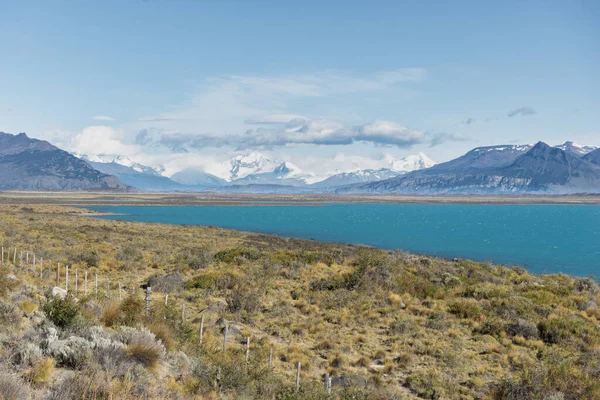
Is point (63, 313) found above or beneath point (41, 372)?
above

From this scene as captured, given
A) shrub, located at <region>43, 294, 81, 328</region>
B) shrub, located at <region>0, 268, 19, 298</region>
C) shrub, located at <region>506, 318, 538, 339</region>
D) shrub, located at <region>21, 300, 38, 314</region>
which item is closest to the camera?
shrub, located at <region>43, 294, 81, 328</region>

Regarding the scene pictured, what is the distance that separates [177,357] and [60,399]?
3926 millimetres

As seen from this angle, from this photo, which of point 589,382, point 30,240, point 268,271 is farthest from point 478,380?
point 30,240

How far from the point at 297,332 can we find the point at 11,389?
13014mm

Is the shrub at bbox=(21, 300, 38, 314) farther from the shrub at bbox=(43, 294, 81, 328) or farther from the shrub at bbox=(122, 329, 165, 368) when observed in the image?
the shrub at bbox=(122, 329, 165, 368)

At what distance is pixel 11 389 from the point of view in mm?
5703

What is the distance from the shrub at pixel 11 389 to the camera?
562 cm

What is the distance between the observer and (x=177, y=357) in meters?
9.71

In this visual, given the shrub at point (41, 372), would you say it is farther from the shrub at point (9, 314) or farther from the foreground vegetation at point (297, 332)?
the shrub at point (9, 314)

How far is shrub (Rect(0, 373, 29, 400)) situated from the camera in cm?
562

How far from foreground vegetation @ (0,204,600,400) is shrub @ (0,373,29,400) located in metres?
0.02

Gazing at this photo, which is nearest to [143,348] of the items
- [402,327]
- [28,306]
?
[28,306]

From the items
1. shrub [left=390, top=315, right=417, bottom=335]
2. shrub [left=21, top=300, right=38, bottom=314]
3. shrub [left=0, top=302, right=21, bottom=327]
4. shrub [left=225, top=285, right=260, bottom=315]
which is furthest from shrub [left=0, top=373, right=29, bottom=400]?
shrub [left=390, top=315, right=417, bottom=335]

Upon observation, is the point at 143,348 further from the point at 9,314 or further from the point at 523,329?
the point at 523,329
